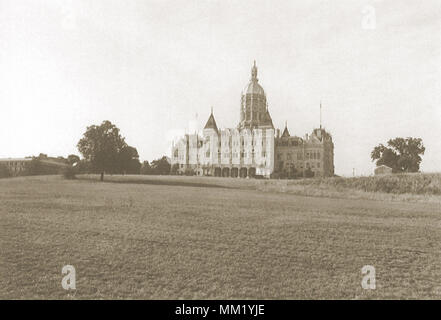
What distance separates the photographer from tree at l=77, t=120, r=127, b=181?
32906 mm

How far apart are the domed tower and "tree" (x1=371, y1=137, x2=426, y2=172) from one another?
148 feet

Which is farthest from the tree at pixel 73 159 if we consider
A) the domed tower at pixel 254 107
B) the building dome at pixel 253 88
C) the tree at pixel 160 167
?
the building dome at pixel 253 88

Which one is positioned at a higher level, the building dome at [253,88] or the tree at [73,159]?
the building dome at [253,88]

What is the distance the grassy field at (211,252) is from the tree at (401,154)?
153 ft

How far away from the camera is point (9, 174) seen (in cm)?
2692

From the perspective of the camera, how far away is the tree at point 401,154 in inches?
2364

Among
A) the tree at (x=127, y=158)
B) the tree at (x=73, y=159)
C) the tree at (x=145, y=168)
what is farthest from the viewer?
the tree at (x=145, y=168)

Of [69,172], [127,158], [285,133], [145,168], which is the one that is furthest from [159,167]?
[285,133]

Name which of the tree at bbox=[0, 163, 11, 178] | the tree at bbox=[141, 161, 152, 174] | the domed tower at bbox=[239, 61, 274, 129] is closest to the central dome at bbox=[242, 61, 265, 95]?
the domed tower at bbox=[239, 61, 274, 129]

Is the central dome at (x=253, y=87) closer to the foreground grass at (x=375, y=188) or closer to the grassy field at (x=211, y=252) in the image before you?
the foreground grass at (x=375, y=188)

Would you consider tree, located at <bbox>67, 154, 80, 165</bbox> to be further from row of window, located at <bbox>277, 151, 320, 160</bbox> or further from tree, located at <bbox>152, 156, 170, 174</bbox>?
row of window, located at <bbox>277, 151, 320, 160</bbox>

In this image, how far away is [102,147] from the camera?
111ft

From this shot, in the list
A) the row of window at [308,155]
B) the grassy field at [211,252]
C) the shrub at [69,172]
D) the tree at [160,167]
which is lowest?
the grassy field at [211,252]

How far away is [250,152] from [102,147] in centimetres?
6394
